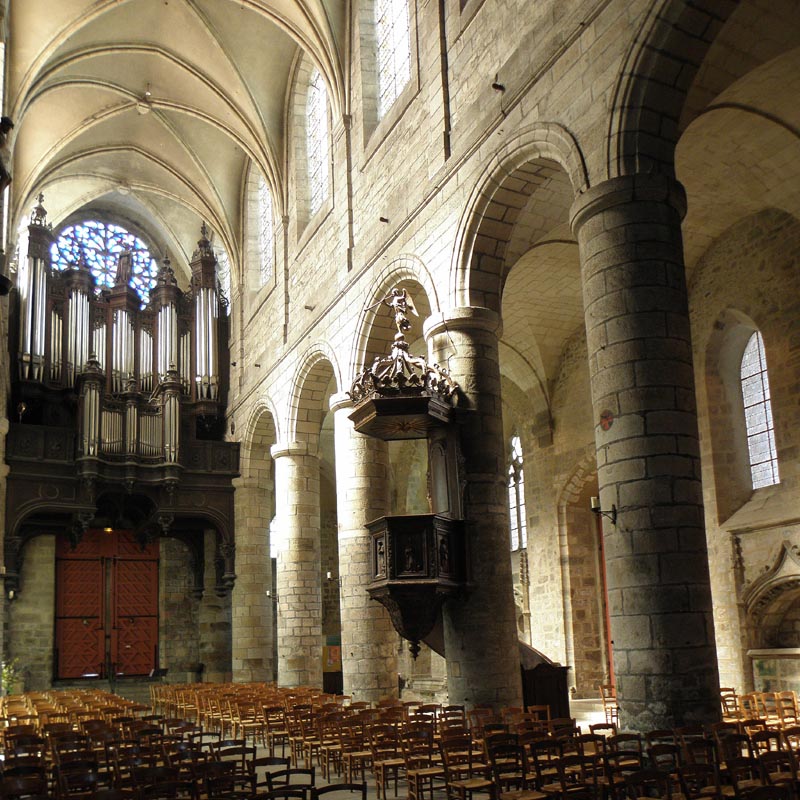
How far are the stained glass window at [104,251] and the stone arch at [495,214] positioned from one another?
57.8ft

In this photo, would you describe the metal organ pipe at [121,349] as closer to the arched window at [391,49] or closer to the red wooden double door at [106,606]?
the red wooden double door at [106,606]

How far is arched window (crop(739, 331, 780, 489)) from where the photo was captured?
17.0 metres

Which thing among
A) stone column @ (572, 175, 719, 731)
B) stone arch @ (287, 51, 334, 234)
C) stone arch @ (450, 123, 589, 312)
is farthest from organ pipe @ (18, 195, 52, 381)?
stone column @ (572, 175, 719, 731)

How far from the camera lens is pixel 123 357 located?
27.2 m

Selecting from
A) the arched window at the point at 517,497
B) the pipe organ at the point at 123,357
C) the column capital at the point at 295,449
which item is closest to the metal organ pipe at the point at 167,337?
the pipe organ at the point at 123,357

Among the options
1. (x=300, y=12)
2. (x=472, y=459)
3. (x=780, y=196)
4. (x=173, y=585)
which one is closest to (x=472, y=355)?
(x=472, y=459)

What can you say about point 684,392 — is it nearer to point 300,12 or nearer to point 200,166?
point 300,12

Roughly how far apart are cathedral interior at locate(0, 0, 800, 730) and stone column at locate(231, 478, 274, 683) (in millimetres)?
78

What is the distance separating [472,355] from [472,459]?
1.51 m

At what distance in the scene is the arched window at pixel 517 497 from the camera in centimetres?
2392

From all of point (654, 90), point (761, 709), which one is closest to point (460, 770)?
point (761, 709)

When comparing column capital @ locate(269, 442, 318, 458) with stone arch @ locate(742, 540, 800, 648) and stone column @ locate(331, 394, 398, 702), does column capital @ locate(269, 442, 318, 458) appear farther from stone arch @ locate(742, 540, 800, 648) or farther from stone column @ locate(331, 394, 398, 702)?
stone arch @ locate(742, 540, 800, 648)

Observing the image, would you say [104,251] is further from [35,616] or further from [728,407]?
[728,407]

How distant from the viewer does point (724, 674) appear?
16.5 meters
